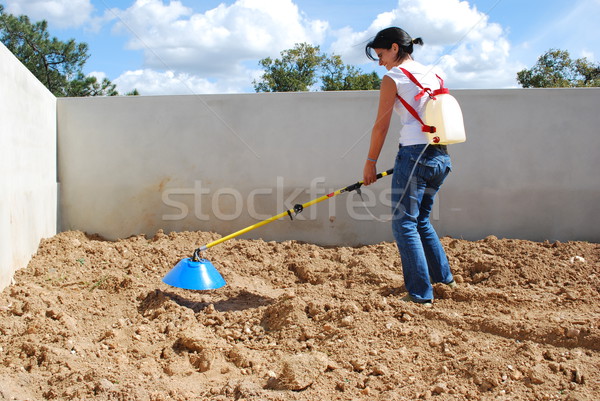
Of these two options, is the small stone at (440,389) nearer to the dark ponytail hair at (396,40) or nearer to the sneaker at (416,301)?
the sneaker at (416,301)

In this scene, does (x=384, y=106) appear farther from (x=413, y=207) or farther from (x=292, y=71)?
(x=292, y=71)

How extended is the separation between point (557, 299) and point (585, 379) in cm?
119

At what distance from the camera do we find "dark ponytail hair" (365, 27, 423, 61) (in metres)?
3.29

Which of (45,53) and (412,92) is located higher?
(45,53)

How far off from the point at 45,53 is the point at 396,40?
48.9ft

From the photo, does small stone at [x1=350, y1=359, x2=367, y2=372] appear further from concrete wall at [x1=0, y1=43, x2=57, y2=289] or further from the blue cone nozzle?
concrete wall at [x1=0, y1=43, x2=57, y2=289]

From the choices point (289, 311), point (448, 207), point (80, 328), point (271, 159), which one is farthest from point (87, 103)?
point (448, 207)

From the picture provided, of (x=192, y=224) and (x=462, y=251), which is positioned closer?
(x=462, y=251)

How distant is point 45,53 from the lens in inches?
607

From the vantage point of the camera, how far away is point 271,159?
5125mm

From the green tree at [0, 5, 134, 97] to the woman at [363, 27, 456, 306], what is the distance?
14.1 meters

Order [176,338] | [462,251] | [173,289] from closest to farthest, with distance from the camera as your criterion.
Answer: [176,338] < [173,289] < [462,251]

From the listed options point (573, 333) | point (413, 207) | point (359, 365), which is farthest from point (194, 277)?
point (573, 333)

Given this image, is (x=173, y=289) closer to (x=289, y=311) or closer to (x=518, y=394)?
(x=289, y=311)
